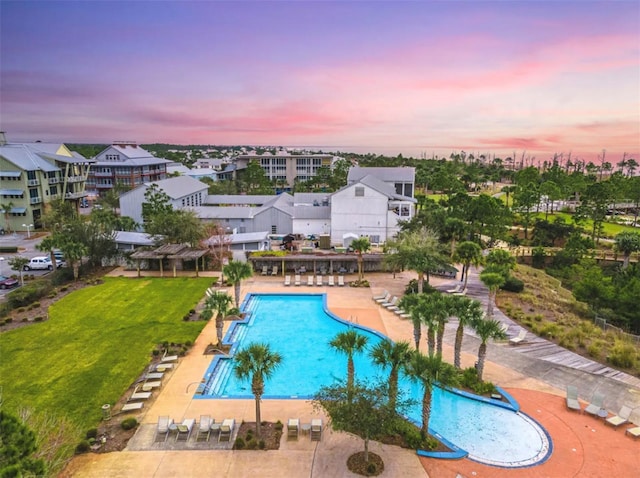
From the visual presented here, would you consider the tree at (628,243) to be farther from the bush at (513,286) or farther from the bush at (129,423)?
the bush at (129,423)

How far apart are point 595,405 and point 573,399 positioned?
0.81 m

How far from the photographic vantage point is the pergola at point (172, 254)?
36.1 m

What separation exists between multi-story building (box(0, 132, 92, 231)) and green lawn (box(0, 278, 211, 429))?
31.9 m

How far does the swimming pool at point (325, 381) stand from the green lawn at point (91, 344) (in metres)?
4.03

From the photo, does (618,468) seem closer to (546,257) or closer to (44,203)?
(546,257)

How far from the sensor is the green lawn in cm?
1838

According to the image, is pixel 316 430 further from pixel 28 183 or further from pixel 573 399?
pixel 28 183

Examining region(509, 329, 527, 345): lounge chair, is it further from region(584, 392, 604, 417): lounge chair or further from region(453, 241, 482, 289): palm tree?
region(453, 241, 482, 289): palm tree

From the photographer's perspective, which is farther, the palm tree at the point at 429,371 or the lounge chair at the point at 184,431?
the lounge chair at the point at 184,431

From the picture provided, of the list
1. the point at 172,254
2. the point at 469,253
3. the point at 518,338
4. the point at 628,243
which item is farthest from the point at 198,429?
the point at 628,243

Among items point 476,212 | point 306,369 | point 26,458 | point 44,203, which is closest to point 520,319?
point 306,369

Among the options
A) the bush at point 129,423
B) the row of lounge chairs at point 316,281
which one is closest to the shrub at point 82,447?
the bush at point 129,423

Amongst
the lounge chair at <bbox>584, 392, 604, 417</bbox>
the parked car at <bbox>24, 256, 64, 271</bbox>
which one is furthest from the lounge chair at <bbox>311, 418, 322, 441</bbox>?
the parked car at <bbox>24, 256, 64, 271</bbox>

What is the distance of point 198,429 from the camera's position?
16.1m
